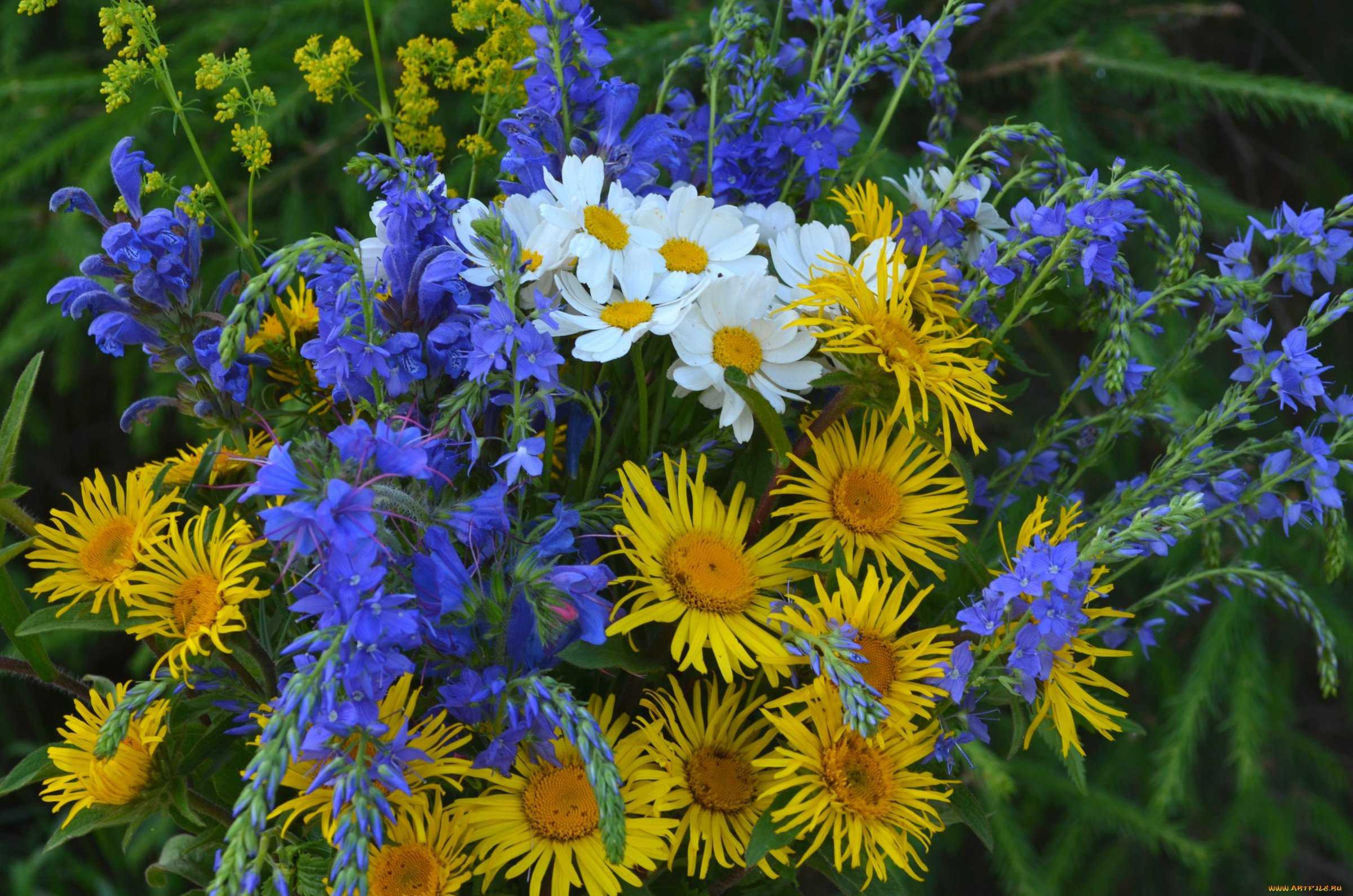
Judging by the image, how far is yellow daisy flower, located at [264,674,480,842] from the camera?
0.43 meters

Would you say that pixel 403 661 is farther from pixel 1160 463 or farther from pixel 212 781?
pixel 1160 463

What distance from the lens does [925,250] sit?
538 mm

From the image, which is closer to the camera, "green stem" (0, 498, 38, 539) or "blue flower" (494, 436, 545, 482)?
"blue flower" (494, 436, 545, 482)

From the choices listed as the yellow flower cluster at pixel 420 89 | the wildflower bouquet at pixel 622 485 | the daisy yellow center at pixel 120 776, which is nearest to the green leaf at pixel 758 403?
the wildflower bouquet at pixel 622 485

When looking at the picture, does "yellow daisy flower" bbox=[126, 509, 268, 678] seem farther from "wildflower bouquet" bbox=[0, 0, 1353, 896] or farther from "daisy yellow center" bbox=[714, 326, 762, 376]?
"daisy yellow center" bbox=[714, 326, 762, 376]

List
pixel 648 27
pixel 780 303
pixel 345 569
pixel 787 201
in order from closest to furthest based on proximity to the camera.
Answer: pixel 345 569
pixel 780 303
pixel 787 201
pixel 648 27

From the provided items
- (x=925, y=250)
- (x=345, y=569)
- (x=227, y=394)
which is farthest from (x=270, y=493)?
(x=925, y=250)

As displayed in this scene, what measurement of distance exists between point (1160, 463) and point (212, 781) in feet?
1.71

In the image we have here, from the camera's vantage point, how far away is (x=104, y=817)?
1.55ft

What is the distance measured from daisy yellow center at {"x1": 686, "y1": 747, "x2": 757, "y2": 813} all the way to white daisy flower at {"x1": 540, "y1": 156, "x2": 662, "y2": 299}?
22cm

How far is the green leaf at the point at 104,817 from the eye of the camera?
18.5 inches

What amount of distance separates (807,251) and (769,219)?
39 mm

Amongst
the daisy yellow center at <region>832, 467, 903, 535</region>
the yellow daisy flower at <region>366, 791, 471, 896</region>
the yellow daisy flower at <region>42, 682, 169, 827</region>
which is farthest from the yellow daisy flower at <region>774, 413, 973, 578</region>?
the yellow daisy flower at <region>42, 682, 169, 827</region>

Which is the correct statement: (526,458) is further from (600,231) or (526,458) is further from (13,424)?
(13,424)
